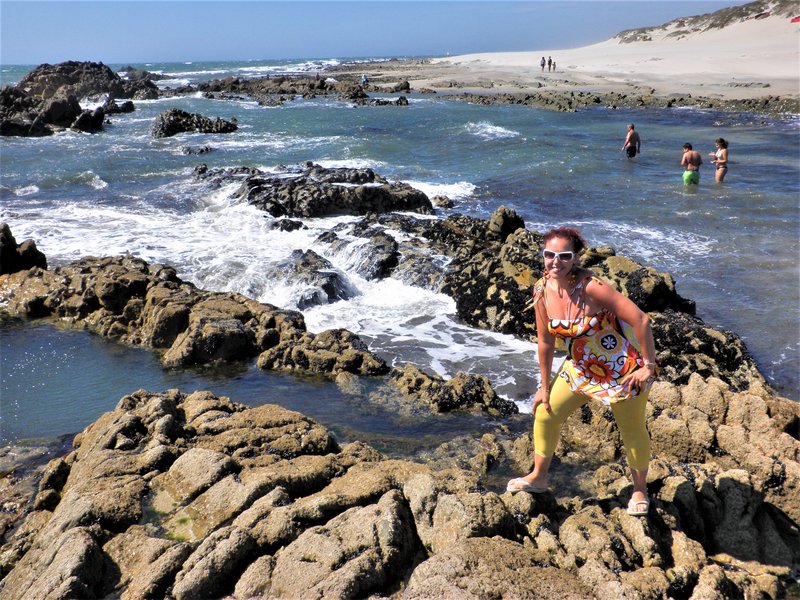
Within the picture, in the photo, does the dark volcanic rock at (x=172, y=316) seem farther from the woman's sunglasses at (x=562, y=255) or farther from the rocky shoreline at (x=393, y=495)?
the woman's sunglasses at (x=562, y=255)

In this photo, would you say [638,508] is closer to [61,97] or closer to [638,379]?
[638,379]

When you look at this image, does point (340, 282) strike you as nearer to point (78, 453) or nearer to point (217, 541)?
point (78, 453)

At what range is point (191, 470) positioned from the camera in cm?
483

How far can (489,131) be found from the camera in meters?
32.8

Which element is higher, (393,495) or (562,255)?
(562,255)

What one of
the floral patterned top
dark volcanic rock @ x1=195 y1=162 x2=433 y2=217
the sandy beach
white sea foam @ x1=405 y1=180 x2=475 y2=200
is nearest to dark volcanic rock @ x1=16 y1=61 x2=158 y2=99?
the sandy beach

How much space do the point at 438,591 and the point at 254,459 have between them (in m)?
2.27

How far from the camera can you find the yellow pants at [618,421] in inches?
161

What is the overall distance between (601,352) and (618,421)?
573 mm

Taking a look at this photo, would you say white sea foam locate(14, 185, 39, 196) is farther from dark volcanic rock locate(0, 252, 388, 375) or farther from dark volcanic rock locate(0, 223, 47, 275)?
dark volcanic rock locate(0, 252, 388, 375)

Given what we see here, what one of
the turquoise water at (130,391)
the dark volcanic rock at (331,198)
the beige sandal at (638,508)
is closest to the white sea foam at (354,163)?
the dark volcanic rock at (331,198)

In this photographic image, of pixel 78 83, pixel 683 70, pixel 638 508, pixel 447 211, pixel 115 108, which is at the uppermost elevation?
pixel 683 70

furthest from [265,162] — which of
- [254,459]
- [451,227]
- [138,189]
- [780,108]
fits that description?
[780,108]

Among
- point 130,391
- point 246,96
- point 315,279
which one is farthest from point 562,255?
point 246,96
